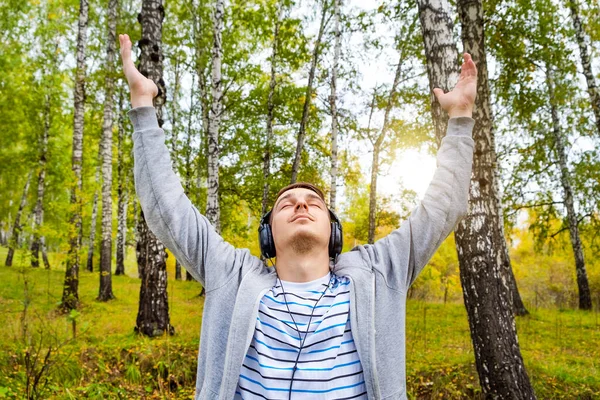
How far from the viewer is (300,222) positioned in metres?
1.95

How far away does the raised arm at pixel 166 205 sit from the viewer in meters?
1.84

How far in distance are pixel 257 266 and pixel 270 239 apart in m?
0.23

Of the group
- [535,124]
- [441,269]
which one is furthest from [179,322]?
[441,269]

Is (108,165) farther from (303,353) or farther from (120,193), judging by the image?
(303,353)

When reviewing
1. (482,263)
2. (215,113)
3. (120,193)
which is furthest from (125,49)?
(120,193)

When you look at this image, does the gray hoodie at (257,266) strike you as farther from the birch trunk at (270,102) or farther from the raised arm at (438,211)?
the birch trunk at (270,102)

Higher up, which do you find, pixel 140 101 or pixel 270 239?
pixel 140 101

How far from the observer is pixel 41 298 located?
11.1 meters

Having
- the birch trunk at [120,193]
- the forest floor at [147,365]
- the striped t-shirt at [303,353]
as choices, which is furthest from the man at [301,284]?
the birch trunk at [120,193]

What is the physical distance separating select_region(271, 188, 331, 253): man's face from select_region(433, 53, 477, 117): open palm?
876 mm

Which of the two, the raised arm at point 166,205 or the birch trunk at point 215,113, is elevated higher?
the birch trunk at point 215,113

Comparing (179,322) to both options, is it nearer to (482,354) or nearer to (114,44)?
(482,354)

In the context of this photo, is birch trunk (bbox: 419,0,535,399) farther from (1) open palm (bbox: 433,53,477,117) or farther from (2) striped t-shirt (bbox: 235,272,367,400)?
(2) striped t-shirt (bbox: 235,272,367,400)

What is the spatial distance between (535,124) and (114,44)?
46.9 ft
